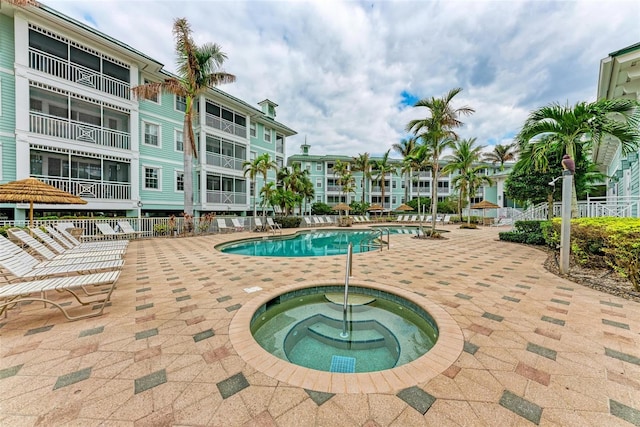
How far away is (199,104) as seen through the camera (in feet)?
54.1

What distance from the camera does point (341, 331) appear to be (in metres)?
3.45

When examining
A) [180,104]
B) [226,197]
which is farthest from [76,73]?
[226,197]

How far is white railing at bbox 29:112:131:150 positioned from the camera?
35.5 ft

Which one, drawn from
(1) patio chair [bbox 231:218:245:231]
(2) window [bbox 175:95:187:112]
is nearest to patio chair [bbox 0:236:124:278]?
(1) patio chair [bbox 231:218:245:231]

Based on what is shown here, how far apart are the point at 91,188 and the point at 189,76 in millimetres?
7478

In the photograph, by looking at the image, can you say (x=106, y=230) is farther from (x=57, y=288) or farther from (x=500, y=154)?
(x=500, y=154)

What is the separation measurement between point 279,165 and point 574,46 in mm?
20302

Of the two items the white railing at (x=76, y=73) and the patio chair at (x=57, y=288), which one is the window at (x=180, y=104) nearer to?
the white railing at (x=76, y=73)

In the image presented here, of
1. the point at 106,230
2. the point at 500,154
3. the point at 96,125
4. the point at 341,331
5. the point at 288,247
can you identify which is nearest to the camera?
the point at 341,331

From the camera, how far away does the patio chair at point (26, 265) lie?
140 inches

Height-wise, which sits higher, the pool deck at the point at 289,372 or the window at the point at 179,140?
the window at the point at 179,140

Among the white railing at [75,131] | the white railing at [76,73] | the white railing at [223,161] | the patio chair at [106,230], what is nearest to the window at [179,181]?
the white railing at [223,161]

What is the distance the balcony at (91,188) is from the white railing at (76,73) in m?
4.89

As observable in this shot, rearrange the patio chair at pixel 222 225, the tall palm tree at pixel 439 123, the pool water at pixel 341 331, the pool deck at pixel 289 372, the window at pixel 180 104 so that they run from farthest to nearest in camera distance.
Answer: the window at pixel 180 104 → the patio chair at pixel 222 225 → the tall palm tree at pixel 439 123 → the pool water at pixel 341 331 → the pool deck at pixel 289 372
